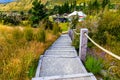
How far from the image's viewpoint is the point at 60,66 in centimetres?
555

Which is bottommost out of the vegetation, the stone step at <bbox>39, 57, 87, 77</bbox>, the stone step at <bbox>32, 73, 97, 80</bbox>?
the stone step at <bbox>39, 57, 87, 77</bbox>

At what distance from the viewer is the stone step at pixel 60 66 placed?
5.03 metres

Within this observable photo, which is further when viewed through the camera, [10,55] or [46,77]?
[10,55]

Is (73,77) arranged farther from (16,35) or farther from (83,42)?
(16,35)

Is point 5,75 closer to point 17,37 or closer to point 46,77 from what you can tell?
point 46,77

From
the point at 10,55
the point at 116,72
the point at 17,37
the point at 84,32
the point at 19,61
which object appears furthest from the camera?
the point at 17,37

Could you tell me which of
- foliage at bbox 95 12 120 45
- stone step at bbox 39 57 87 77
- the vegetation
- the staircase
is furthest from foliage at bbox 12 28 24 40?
foliage at bbox 95 12 120 45

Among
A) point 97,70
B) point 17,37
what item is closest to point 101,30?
point 17,37

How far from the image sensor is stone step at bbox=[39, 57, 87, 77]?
198 inches

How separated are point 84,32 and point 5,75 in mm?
2753

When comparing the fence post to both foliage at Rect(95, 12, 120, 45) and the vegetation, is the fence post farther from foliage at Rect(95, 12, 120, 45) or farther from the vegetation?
foliage at Rect(95, 12, 120, 45)

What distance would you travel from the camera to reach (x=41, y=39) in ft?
29.5

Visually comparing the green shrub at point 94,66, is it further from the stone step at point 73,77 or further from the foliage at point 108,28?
the foliage at point 108,28

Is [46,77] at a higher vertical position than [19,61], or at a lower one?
lower
